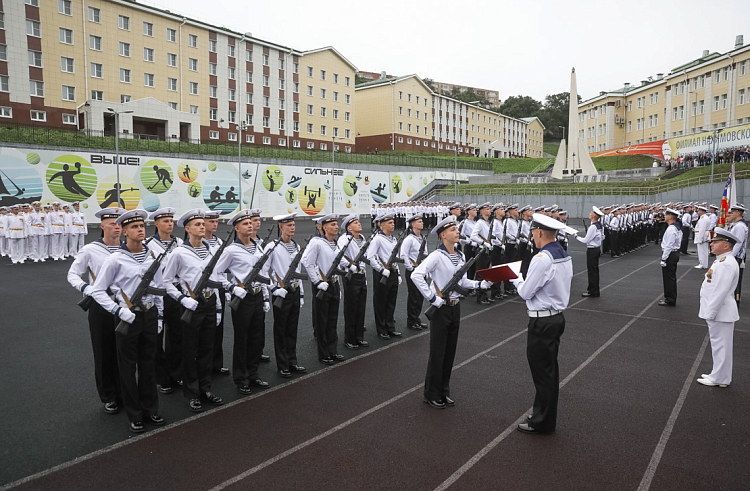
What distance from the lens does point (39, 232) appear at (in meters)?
18.2

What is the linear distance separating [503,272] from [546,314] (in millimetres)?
616

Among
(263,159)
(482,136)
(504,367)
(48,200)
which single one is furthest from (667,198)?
(482,136)

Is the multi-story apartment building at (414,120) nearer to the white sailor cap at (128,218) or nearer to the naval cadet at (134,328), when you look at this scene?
the white sailor cap at (128,218)

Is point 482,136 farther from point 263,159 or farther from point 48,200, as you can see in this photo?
point 48,200

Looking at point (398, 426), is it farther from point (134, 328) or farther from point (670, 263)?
point (670, 263)

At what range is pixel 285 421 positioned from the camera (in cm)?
532

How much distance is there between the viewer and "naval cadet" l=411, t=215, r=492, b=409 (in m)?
5.54

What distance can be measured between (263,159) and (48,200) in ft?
54.8

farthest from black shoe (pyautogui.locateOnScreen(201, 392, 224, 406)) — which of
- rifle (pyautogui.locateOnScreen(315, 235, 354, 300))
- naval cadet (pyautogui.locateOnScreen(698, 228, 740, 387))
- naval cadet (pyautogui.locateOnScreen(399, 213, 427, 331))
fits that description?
naval cadet (pyautogui.locateOnScreen(698, 228, 740, 387))

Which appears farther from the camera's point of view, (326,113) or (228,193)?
(326,113)

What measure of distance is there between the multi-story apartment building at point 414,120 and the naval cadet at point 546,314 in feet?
196

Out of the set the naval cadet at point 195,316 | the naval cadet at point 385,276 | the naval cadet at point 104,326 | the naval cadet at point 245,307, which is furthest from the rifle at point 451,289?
the naval cadet at point 104,326

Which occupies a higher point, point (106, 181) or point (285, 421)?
point (106, 181)

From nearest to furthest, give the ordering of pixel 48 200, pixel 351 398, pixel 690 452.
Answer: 1. pixel 690 452
2. pixel 351 398
3. pixel 48 200
